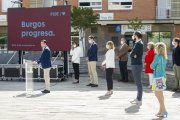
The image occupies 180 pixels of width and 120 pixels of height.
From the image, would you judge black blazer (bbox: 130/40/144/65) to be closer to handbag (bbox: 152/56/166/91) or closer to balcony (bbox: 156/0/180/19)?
handbag (bbox: 152/56/166/91)

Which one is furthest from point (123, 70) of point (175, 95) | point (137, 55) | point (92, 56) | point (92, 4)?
point (92, 4)

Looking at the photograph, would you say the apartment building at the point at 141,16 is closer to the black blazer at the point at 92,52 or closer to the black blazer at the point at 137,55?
the black blazer at the point at 92,52

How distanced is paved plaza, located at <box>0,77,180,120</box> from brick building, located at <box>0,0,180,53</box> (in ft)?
91.0

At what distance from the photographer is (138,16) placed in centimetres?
4325

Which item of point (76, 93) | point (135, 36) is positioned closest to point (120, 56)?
point (76, 93)

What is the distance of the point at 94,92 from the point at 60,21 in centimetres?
508

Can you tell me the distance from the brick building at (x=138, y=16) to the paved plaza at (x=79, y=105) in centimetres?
2775

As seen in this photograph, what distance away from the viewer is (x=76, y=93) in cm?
1397

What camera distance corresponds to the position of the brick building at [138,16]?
1671 inches

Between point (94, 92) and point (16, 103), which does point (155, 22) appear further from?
point (16, 103)

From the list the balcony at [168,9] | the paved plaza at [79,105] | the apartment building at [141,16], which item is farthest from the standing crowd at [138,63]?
the apartment building at [141,16]

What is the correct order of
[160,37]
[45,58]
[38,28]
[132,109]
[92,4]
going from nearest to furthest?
[132,109] → [45,58] → [38,28] → [160,37] → [92,4]

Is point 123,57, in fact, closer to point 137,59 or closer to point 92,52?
point 92,52

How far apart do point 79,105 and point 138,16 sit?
32.8 meters
